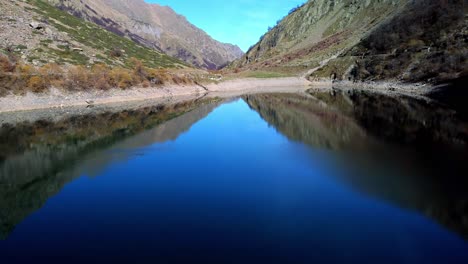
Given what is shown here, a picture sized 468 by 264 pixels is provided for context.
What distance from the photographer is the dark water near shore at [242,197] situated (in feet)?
35.0

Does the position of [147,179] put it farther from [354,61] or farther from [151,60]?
[151,60]

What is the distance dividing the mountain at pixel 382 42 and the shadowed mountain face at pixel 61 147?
4302 cm

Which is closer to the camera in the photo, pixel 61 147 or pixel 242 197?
pixel 242 197

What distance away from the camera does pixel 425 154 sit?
20453 millimetres

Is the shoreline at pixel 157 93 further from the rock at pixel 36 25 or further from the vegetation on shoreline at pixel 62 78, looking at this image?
the rock at pixel 36 25

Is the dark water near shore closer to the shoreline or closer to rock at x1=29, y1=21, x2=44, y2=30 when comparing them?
the shoreline

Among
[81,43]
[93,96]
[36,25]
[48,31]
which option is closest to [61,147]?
[93,96]

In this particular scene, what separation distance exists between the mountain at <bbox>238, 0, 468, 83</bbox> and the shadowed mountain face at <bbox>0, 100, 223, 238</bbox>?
1694 inches

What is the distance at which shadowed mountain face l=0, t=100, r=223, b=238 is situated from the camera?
663 inches

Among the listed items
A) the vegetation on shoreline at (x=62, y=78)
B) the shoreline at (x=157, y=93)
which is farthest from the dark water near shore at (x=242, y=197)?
the vegetation on shoreline at (x=62, y=78)

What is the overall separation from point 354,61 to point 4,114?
8107 cm

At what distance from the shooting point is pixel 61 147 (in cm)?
2756

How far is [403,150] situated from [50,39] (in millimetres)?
81911

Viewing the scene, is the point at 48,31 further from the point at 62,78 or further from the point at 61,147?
the point at 61,147
